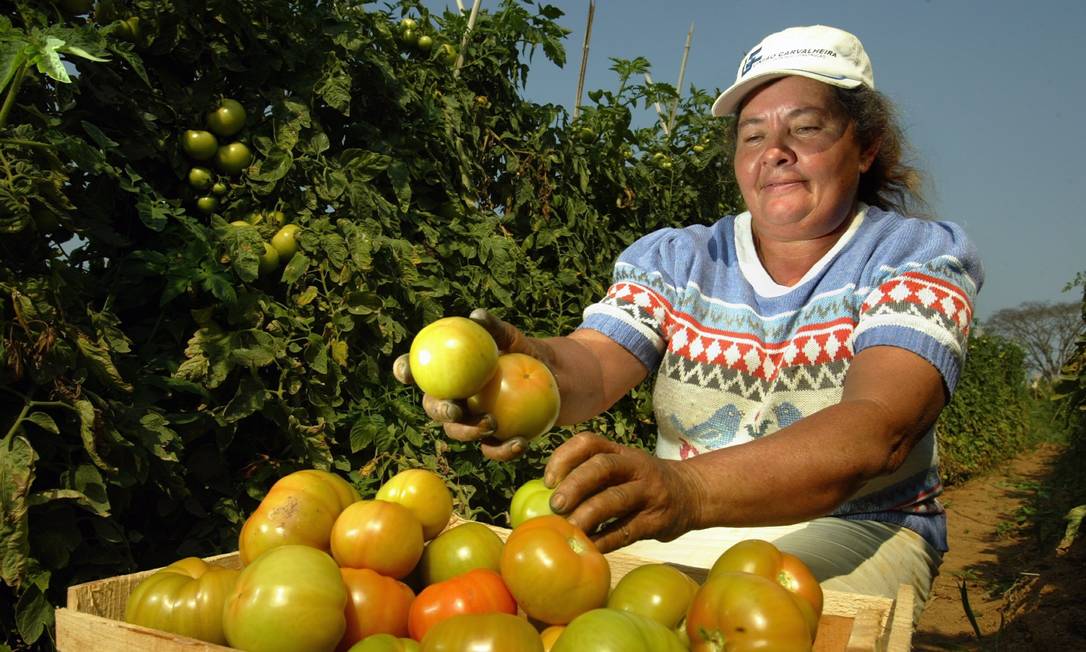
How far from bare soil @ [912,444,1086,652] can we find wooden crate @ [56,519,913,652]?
4.78 feet

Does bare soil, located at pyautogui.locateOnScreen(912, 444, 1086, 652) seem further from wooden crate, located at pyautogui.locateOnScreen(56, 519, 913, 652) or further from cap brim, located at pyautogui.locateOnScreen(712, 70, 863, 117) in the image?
cap brim, located at pyautogui.locateOnScreen(712, 70, 863, 117)

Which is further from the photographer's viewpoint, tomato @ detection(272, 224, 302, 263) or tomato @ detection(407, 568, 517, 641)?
tomato @ detection(272, 224, 302, 263)

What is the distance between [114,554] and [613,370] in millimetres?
1281


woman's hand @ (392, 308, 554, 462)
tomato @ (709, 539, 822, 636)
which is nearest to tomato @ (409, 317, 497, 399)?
woman's hand @ (392, 308, 554, 462)

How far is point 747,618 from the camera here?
1.06m

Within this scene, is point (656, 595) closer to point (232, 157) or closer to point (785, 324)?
point (785, 324)

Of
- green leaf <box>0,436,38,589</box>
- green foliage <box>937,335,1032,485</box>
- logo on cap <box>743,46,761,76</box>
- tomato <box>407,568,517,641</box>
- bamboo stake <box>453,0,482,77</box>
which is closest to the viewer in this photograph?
Answer: tomato <box>407,568,517,641</box>

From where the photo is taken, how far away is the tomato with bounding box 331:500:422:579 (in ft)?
4.31

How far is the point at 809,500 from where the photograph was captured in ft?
5.10

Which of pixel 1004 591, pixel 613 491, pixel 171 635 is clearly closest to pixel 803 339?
pixel 613 491

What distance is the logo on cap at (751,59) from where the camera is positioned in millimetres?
2193

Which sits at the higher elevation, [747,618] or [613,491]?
[613,491]

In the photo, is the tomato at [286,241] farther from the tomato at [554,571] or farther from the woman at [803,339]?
the tomato at [554,571]

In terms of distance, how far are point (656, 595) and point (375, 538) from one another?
439 mm
